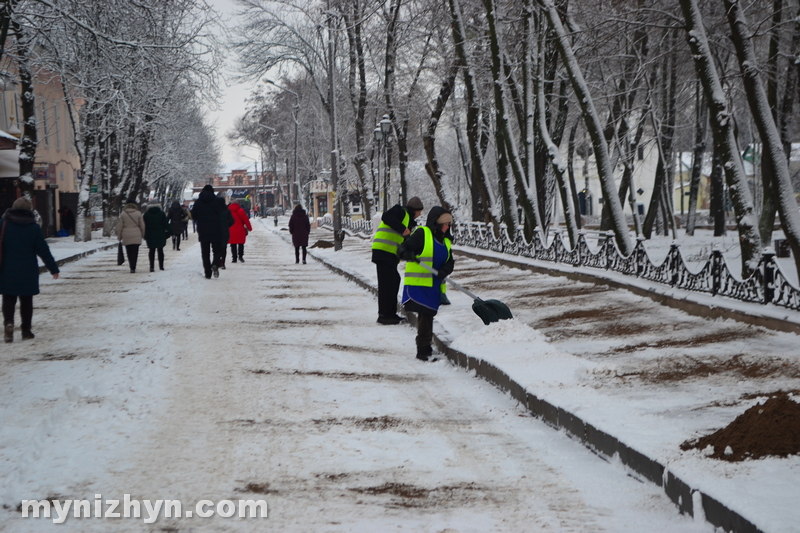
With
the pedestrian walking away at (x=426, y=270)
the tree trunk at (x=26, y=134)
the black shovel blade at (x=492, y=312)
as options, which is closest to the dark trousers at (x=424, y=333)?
the pedestrian walking away at (x=426, y=270)

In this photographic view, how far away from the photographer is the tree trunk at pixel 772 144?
1171cm

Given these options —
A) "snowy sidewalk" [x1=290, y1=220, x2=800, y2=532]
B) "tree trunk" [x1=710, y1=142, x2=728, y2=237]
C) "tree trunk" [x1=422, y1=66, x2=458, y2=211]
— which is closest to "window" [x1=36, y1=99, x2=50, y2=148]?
"tree trunk" [x1=422, y1=66, x2=458, y2=211]

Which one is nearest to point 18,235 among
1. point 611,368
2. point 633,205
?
point 611,368

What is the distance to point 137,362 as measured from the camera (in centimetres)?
902

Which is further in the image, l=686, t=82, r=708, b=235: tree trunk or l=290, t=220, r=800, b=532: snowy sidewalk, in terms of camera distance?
l=686, t=82, r=708, b=235: tree trunk

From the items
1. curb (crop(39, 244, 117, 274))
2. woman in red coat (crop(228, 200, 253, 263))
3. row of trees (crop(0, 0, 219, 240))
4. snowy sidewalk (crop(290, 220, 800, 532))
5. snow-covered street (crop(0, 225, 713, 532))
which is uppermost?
row of trees (crop(0, 0, 219, 240))

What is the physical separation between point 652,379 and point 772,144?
5.60 meters

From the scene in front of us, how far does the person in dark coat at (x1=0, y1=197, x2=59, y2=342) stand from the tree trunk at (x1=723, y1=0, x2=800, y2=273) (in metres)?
8.94

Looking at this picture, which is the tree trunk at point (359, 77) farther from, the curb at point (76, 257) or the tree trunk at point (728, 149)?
the tree trunk at point (728, 149)

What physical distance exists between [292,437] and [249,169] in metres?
146

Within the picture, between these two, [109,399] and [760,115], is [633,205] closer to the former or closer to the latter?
[760,115]

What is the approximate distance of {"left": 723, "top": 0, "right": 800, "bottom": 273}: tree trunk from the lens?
1171 cm

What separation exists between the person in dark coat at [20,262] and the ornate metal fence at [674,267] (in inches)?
321

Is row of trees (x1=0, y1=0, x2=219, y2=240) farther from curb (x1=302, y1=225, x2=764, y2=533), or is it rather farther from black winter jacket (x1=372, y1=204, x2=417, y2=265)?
curb (x1=302, y1=225, x2=764, y2=533)
